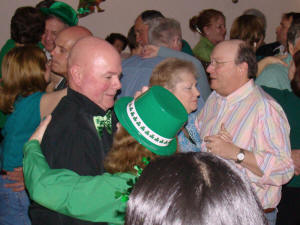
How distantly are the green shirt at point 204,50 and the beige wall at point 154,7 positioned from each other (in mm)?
1828

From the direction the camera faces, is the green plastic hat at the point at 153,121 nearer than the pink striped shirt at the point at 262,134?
Yes

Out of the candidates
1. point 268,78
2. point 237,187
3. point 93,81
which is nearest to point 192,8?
point 268,78

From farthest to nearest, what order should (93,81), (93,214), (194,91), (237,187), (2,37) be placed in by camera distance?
(2,37) < (194,91) < (93,81) < (93,214) < (237,187)

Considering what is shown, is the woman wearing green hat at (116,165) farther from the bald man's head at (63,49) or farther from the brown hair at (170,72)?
the bald man's head at (63,49)

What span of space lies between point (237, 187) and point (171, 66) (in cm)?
171

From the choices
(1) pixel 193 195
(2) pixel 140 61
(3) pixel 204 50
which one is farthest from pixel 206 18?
(1) pixel 193 195

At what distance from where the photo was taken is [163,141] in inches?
62.3

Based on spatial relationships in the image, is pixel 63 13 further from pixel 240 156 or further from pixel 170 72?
pixel 240 156

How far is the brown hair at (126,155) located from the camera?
1.47 m

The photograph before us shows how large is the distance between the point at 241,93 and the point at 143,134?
3.02ft

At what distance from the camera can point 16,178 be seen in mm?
2240

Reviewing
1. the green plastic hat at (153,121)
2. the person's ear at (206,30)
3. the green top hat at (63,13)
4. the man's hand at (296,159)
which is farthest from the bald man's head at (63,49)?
the person's ear at (206,30)

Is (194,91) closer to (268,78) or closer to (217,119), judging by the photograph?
(217,119)

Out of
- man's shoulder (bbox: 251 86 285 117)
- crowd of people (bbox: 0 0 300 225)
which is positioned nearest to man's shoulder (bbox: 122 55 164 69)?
crowd of people (bbox: 0 0 300 225)
